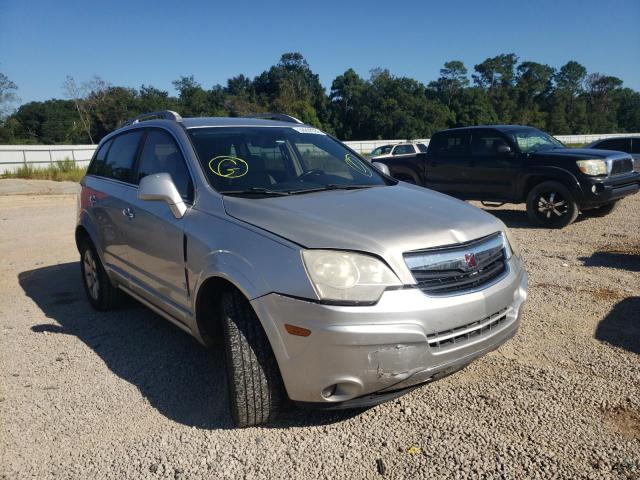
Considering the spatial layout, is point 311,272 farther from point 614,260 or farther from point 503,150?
point 503,150

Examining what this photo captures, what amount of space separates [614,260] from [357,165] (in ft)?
13.2

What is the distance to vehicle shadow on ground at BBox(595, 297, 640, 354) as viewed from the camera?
376 cm

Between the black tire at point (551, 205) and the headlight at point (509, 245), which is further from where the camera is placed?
the black tire at point (551, 205)

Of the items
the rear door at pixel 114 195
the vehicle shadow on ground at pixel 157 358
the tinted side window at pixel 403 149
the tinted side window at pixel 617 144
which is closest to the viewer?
the vehicle shadow on ground at pixel 157 358

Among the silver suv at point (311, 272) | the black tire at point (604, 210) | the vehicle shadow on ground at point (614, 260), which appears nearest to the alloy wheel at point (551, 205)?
the black tire at point (604, 210)

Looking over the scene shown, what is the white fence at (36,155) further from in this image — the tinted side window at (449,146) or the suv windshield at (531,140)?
the suv windshield at (531,140)

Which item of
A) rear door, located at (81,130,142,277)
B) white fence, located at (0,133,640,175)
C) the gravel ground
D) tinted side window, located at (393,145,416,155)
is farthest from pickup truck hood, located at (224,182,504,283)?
white fence, located at (0,133,640,175)

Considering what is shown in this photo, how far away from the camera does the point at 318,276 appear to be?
2363 millimetres

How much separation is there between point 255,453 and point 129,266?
Answer: 1956mm

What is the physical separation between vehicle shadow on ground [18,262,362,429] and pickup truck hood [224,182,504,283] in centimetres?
110

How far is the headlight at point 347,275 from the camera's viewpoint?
7.67 feet

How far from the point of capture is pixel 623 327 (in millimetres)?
4043

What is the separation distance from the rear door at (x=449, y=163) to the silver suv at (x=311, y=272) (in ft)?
21.4

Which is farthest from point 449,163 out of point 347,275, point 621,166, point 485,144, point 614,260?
point 347,275
